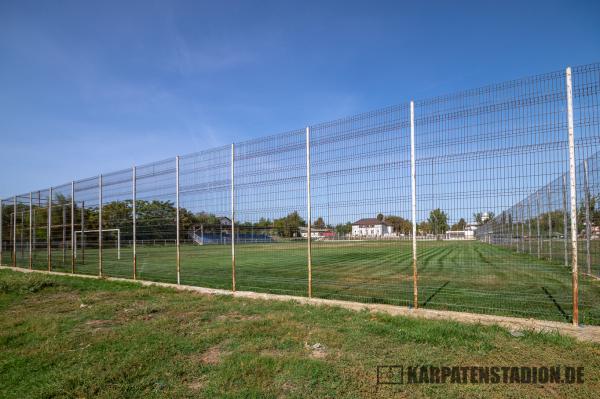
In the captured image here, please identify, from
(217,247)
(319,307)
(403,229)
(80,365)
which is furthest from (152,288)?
(403,229)

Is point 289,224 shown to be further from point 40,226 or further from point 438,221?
point 40,226

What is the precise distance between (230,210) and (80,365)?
6.14 meters

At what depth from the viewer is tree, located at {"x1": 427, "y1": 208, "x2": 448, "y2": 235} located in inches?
286

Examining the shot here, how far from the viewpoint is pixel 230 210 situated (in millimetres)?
10484

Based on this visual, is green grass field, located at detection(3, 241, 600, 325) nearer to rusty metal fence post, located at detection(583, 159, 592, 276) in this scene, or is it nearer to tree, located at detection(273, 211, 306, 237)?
tree, located at detection(273, 211, 306, 237)

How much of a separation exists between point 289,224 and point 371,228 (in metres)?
2.22

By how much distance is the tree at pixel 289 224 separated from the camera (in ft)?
30.3

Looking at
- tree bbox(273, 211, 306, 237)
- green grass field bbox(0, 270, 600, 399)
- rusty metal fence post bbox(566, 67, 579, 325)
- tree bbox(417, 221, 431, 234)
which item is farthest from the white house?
rusty metal fence post bbox(566, 67, 579, 325)

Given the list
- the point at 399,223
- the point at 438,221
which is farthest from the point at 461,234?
the point at 399,223

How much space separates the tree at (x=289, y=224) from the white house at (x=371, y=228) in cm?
133

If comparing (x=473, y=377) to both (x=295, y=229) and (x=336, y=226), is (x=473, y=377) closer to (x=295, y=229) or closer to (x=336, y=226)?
(x=336, y=226)

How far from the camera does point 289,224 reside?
9523 mm

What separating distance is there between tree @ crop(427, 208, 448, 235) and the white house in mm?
794

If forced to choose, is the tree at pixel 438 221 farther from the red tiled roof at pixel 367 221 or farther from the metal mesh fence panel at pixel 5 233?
the metal mesh fence panel at pixel 5 233
